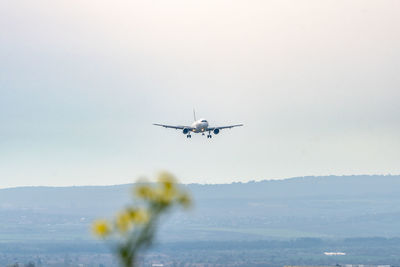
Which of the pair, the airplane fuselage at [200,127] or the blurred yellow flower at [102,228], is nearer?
the blurred yellow flower at [102,228]

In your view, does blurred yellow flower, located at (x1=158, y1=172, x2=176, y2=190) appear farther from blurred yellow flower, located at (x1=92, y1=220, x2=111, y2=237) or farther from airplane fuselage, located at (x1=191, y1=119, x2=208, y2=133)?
airplane fuselage, located at (x1=191, y1=119, x2=208, y2=133)

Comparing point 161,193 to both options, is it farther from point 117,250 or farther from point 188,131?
point 188,131

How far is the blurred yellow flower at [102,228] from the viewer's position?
74.8 feet

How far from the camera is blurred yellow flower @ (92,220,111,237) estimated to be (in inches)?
898

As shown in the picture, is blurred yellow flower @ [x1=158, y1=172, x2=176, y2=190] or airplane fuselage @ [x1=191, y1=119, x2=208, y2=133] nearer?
blurred yellow flower @ [x1=158, y1=172, x2=176, y2=190]

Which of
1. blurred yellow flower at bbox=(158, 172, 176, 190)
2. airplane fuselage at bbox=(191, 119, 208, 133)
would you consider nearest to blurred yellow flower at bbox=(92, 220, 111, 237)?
blurred yellow flower at bbox=(158, 172, 176, 190)

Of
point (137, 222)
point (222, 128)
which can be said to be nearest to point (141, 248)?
point (137, 222)

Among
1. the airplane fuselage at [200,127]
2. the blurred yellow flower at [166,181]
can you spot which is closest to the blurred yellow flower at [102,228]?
the blurred yellow flower at [166,181]

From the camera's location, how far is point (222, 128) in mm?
170125

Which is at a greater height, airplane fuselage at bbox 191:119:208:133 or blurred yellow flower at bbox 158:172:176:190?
airplane fuselage at bbox 191:119:208:133

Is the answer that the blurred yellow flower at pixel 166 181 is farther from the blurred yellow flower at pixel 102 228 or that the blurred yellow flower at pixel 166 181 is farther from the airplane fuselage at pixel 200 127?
the airplane fuselage at pixel 200 127

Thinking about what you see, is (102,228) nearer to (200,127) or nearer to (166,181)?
(166,181)

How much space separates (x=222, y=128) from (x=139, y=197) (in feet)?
484

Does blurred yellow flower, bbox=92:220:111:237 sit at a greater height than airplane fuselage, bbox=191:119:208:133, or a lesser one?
lesser
